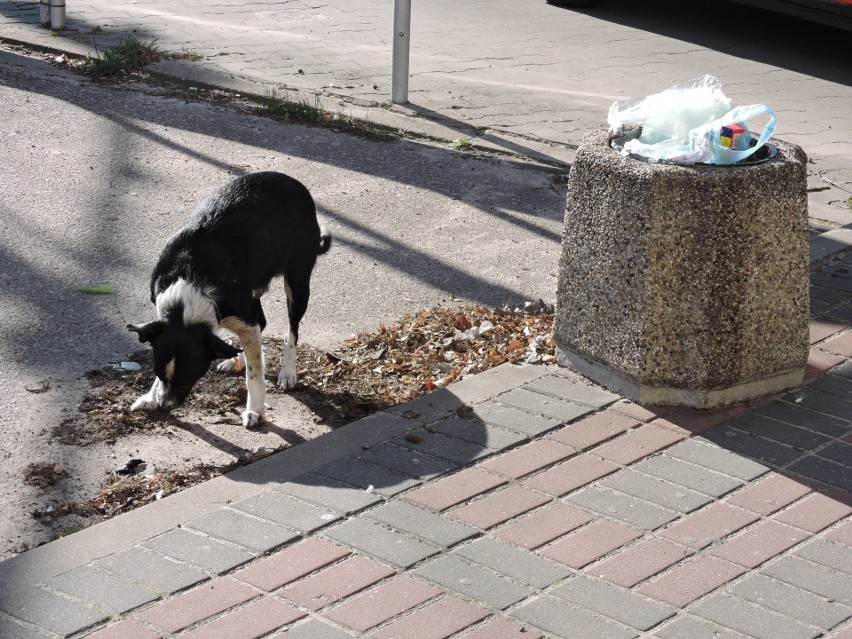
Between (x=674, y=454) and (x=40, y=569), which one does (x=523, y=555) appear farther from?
(x=40, y=569)

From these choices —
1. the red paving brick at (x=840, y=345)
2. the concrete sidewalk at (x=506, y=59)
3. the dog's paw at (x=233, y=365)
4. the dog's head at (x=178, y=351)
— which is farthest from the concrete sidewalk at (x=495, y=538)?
the concrete sidewalk at (x=506, y=59)

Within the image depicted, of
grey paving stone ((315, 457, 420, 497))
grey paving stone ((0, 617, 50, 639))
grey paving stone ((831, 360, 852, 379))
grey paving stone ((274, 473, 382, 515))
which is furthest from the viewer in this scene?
grey paving stone ((831, 360, 852, 379))

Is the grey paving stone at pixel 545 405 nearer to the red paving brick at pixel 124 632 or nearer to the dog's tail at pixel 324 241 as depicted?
the dog's tail at pixel 324 241

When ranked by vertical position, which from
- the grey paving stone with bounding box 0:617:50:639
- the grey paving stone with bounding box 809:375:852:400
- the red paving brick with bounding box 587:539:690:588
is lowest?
the grey paving stone with bounding box 0:617:50:639

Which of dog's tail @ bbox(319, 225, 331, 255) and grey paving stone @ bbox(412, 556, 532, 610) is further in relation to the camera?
dog's tail @ bbox(319, 225, 331, 255)

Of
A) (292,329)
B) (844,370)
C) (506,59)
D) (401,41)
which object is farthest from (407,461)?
(506,59)

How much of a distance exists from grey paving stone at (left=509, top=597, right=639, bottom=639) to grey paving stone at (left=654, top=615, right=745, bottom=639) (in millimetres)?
91

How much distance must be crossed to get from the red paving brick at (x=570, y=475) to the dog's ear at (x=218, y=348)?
1162 millimetres

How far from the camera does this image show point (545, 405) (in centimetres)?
447

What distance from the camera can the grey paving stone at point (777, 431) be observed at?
4223 millimetres

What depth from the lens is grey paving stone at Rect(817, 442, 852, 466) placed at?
409cm

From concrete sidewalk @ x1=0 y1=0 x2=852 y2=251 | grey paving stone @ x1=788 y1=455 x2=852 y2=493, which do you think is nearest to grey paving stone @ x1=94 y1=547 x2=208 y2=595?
grey paving stone @ x1=788 y1=455 x2=852 y2=493

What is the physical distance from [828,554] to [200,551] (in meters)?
1.95

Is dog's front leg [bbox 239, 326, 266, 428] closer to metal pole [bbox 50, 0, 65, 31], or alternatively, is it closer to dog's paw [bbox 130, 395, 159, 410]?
dog's paw [bbox 130, 395, 159, 410]
